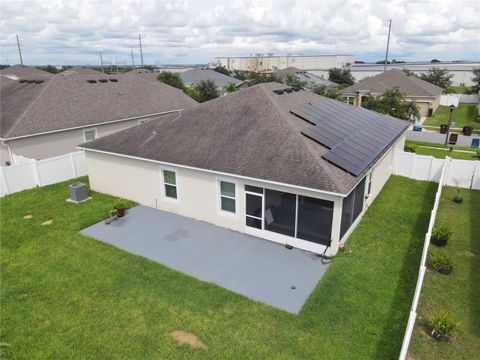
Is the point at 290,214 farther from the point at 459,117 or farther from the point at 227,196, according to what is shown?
the point at 459,117

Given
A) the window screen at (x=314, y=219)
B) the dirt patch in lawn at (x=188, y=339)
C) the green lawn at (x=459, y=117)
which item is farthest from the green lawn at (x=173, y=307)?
the green lawn at (x=459, y=117)

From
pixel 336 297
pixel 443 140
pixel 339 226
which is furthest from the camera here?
pixel 443 140

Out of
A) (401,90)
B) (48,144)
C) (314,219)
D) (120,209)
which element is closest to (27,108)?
(48,144)

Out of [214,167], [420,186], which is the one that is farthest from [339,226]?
[420,186]

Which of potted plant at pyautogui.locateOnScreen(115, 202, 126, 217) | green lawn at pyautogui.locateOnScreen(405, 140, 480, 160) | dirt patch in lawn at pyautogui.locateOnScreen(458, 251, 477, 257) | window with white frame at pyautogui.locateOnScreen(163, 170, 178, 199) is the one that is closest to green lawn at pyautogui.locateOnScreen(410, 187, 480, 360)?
dirt patch in lawn at pyautogui.locateOnScreen(458, 251, 477, 257)

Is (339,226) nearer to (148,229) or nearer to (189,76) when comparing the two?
(148,229)

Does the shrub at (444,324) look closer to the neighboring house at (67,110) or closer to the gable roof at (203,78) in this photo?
the neighboring house at (67,110)
